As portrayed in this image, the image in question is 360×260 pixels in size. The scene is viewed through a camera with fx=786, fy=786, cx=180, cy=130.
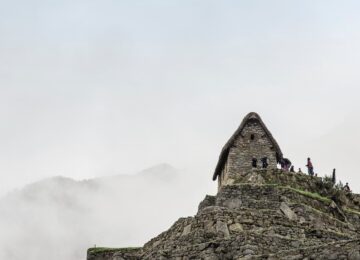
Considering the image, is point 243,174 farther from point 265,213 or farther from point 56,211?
point 56,211

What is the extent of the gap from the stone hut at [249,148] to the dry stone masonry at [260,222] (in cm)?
6

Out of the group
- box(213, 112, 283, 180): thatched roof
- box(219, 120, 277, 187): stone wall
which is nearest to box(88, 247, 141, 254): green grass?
box(219, 120, 277, 187): stone wall

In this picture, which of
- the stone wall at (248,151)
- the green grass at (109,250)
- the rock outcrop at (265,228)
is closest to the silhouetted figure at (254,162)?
the stone wall at (248,151)

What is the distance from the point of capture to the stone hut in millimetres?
44750

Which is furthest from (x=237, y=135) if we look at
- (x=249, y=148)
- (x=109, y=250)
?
(x=109, y=250)

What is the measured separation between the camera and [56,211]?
11050cm

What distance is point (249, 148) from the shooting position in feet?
149

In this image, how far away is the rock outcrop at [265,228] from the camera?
23312 millimetres

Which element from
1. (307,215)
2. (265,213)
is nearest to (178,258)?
(265,213)

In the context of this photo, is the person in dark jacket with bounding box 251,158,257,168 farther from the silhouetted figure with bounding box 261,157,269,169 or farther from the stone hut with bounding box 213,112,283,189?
the silhouetted figure with bounding box 261,157,269,169

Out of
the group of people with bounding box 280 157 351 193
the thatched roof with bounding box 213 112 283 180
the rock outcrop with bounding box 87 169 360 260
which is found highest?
the thatched roof with bounding box 213 112 283 180

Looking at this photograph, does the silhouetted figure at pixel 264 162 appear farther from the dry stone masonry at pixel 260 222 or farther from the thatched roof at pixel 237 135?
the thatched roof at pixel 237 135

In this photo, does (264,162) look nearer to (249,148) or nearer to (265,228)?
(249,148)

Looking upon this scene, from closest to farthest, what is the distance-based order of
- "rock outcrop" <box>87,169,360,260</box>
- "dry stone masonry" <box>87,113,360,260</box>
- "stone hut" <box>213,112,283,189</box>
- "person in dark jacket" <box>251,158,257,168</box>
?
"rock outcrop" <box>87,169,360,260</box> < "dry stone masonry" <box>87,113,360,260</box> < "stone hut" <box>213,112,283,189</box> < "person in dark jacket" <box>251,158,257,168</box>
